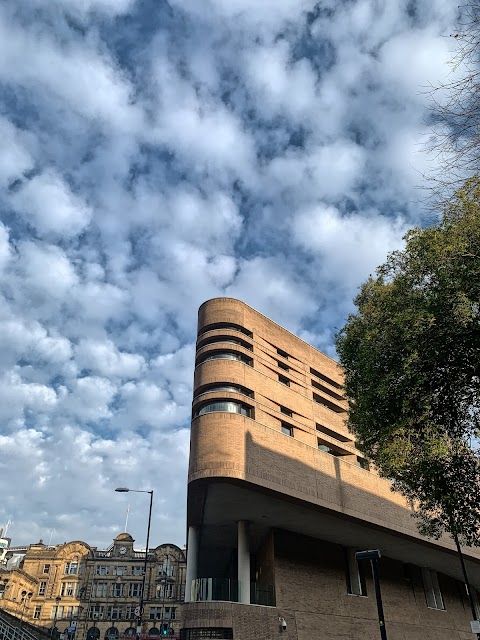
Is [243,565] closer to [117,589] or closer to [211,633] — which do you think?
[211,633]

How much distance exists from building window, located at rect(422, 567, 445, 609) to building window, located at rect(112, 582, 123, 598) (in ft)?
147

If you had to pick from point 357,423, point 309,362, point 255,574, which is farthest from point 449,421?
point 255,574

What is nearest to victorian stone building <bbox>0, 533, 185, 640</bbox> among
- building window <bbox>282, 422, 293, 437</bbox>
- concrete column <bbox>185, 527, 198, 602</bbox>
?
concrete column <bbox>185, 527, 198, 602</bbox>

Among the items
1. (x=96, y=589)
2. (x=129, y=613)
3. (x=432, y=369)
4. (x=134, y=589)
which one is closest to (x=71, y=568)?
(x=96, y=589)

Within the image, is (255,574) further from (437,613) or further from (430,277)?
(430,277)

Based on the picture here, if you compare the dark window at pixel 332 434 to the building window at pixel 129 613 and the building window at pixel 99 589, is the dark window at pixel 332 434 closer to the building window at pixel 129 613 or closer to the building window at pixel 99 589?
the building window at pixel 129 613

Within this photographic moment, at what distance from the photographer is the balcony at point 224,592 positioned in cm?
2542

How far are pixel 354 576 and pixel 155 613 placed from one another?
45182mm

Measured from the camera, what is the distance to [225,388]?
29.9m

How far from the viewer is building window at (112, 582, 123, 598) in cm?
6675

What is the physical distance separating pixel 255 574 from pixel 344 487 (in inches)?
395

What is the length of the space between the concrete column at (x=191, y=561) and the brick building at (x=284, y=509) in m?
0.09

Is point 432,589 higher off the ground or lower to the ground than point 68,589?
lower

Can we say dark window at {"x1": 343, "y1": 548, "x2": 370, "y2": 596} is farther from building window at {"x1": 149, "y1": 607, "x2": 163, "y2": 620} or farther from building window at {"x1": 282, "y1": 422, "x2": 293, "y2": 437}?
building window at {"x1": 149, "y1": 607, "x2": 163, "y2": 620}
